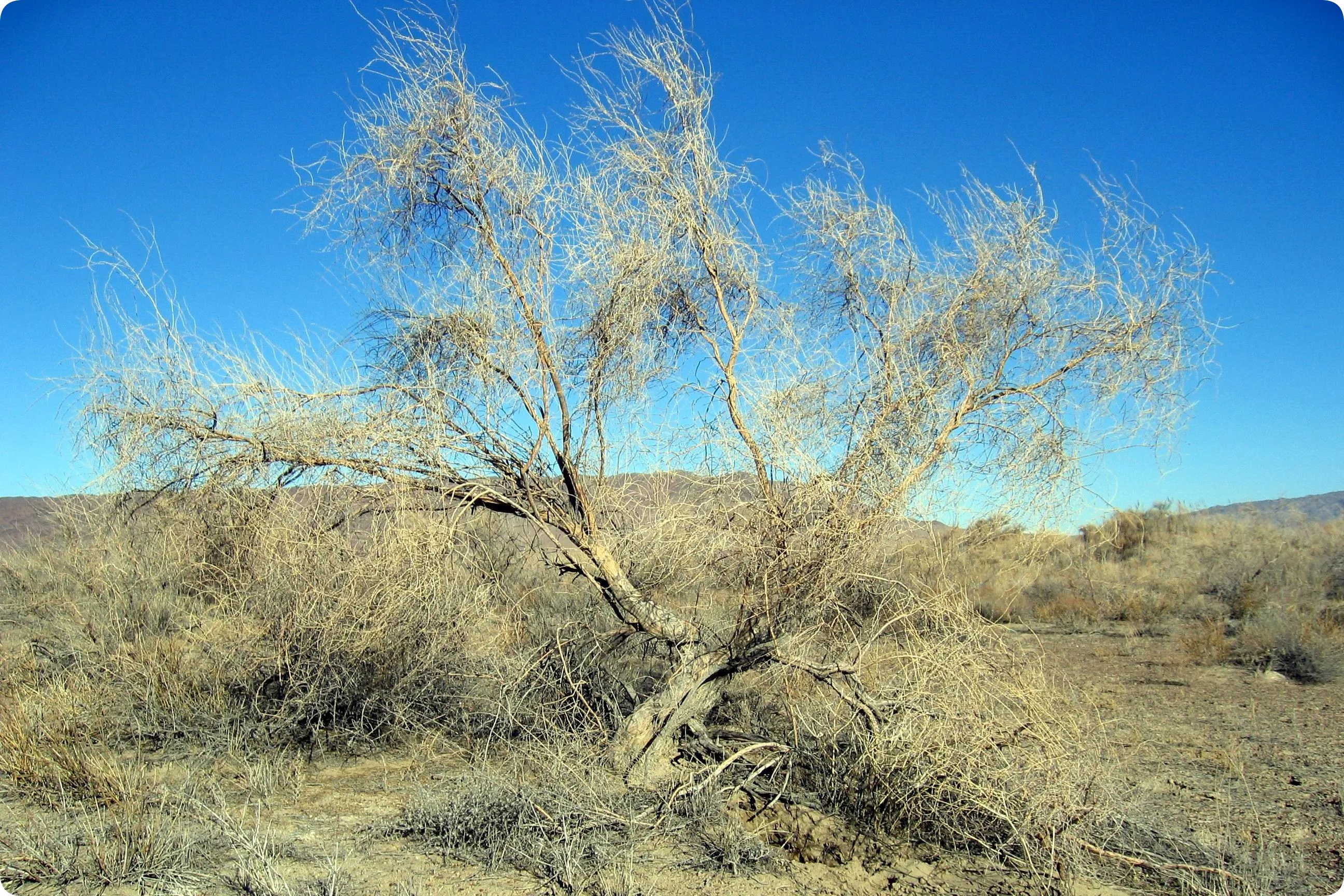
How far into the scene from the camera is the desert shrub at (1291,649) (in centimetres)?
1032

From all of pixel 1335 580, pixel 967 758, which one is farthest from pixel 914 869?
pixel 1335 580

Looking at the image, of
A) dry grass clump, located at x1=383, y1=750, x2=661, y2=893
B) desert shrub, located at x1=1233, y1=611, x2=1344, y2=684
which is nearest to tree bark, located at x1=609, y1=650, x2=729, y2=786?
dry grass clump, located at x1=383, y1=750, x2=661, y2=893

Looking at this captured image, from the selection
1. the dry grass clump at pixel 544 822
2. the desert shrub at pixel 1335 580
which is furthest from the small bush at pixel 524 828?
the desert shrub at pixel 1335 580

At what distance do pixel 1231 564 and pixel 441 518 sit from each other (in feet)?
53.5

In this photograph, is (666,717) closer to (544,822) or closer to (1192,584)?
(544,822)

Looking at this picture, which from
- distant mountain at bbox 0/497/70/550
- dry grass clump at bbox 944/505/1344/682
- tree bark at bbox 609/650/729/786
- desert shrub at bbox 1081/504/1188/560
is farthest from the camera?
desert shrub at bbox 1081/504/1188/560

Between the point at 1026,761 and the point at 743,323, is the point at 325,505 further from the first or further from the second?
the point at 1026,761

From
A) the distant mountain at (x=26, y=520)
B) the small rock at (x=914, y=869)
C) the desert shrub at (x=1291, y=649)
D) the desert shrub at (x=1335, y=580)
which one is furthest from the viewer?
the desert shrub at (x=1335, y=580)

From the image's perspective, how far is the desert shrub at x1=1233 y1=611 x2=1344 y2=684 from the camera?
33.9ft

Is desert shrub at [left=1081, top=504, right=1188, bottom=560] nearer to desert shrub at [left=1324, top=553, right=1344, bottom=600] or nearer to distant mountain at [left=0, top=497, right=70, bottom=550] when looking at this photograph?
desert shrub at [left=1324, top=553, right=1344, bottom=600]

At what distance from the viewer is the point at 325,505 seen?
21.2 feet

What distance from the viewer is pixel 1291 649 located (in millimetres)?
10812

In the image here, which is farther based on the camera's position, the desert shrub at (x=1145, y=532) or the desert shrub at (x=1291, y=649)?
the desert shrub at (x=1145, y=532)

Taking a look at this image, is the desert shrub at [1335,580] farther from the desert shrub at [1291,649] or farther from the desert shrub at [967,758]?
the desert shrub at [967,758]
